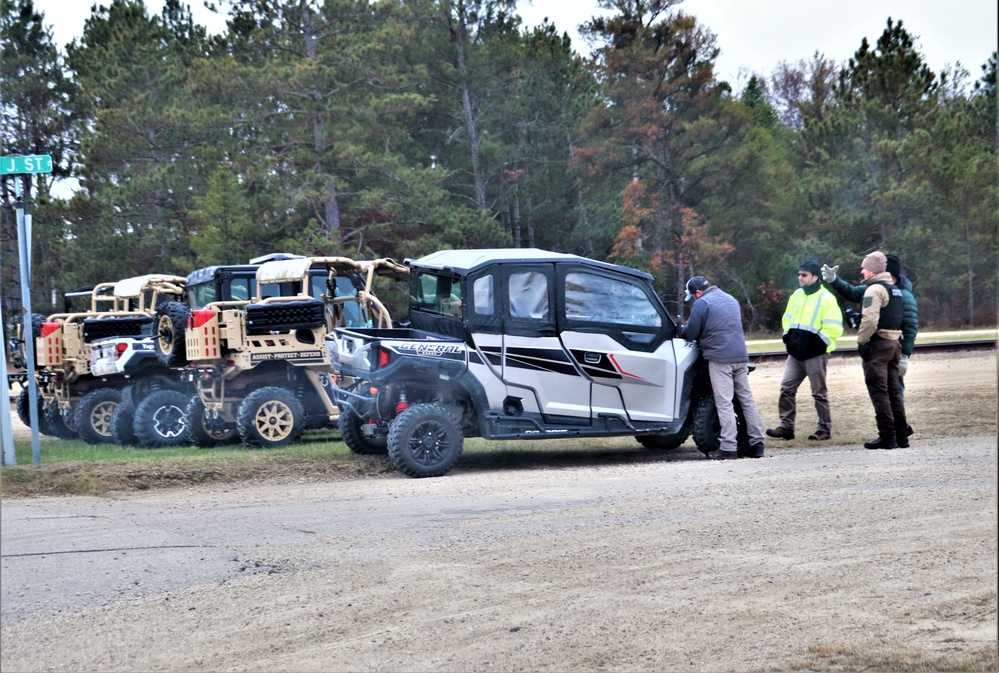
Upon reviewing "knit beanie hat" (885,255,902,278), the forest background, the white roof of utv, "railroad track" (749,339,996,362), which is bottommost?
"railroad track" (749,339,996,362)

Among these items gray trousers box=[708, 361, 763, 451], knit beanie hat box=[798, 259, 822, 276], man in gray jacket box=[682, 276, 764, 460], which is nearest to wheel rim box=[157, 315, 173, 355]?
man in gray jacket box=[682, 276, 764, 460]

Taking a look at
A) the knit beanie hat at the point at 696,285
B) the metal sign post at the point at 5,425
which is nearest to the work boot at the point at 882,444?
the knit beanie hat at the point at 696,285

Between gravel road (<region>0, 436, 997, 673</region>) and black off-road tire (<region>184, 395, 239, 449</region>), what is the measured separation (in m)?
Result: 4.73

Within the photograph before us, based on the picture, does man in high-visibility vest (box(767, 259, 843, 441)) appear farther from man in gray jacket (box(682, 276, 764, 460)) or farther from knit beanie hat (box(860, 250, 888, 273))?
man in gray jacket (box(682, 276, 764, 460))

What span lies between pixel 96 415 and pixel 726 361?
353 inches

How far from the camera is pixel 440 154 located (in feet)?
99.5

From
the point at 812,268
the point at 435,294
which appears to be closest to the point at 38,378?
the point at 435,294

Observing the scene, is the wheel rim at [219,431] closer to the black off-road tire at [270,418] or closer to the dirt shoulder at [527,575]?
the black off-road tire at [270,418]

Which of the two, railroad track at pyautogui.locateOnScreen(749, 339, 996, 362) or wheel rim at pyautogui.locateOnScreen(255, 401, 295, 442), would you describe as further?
railroad track at pyautogui.locateOnScreen(749, 339, 996, 362)

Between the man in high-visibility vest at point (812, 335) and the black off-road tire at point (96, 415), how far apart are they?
8.91m

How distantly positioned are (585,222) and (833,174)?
6.50 metres

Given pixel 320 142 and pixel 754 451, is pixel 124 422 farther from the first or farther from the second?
pixel 320 142

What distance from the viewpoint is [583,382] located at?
10906 mm

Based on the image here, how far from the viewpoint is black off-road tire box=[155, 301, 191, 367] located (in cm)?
1360
